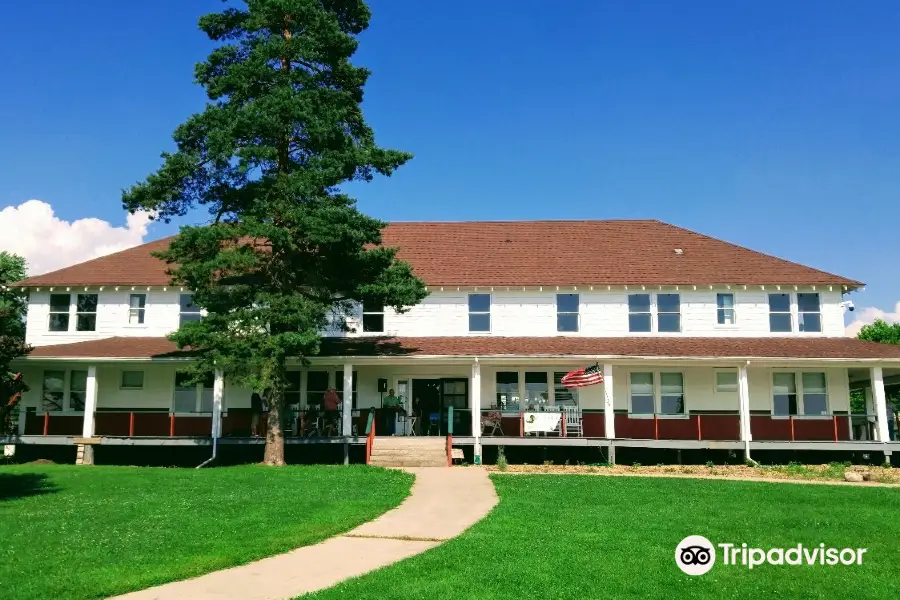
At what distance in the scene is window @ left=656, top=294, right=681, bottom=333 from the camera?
2783 centimetres

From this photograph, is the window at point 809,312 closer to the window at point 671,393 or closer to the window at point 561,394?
the window at point 671,393

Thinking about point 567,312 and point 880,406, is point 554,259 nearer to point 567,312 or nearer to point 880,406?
point 567,312

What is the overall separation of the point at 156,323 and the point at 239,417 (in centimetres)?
503

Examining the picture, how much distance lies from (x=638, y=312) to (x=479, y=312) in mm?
5695

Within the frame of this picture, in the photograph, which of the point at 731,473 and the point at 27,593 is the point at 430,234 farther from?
the point at 27,593

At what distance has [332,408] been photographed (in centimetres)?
2484

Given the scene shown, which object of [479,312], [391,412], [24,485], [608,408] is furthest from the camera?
[479,312]

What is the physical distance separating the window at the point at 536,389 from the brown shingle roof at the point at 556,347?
1.40 m

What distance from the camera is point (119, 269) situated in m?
29.2

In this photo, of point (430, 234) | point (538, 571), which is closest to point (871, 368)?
point (430, 234)

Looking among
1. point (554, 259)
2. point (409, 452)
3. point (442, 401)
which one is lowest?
point (409, 452)

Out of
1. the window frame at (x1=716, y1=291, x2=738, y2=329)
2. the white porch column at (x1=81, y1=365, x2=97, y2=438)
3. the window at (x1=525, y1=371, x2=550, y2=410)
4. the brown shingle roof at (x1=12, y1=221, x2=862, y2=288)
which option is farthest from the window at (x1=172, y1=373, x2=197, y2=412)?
the window frame at (x1=716, y1=291, x2=738, y2=329)

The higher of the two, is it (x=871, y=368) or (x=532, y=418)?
(x=871, y=368)

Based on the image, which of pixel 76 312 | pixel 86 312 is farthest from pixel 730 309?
pixel 76 312
